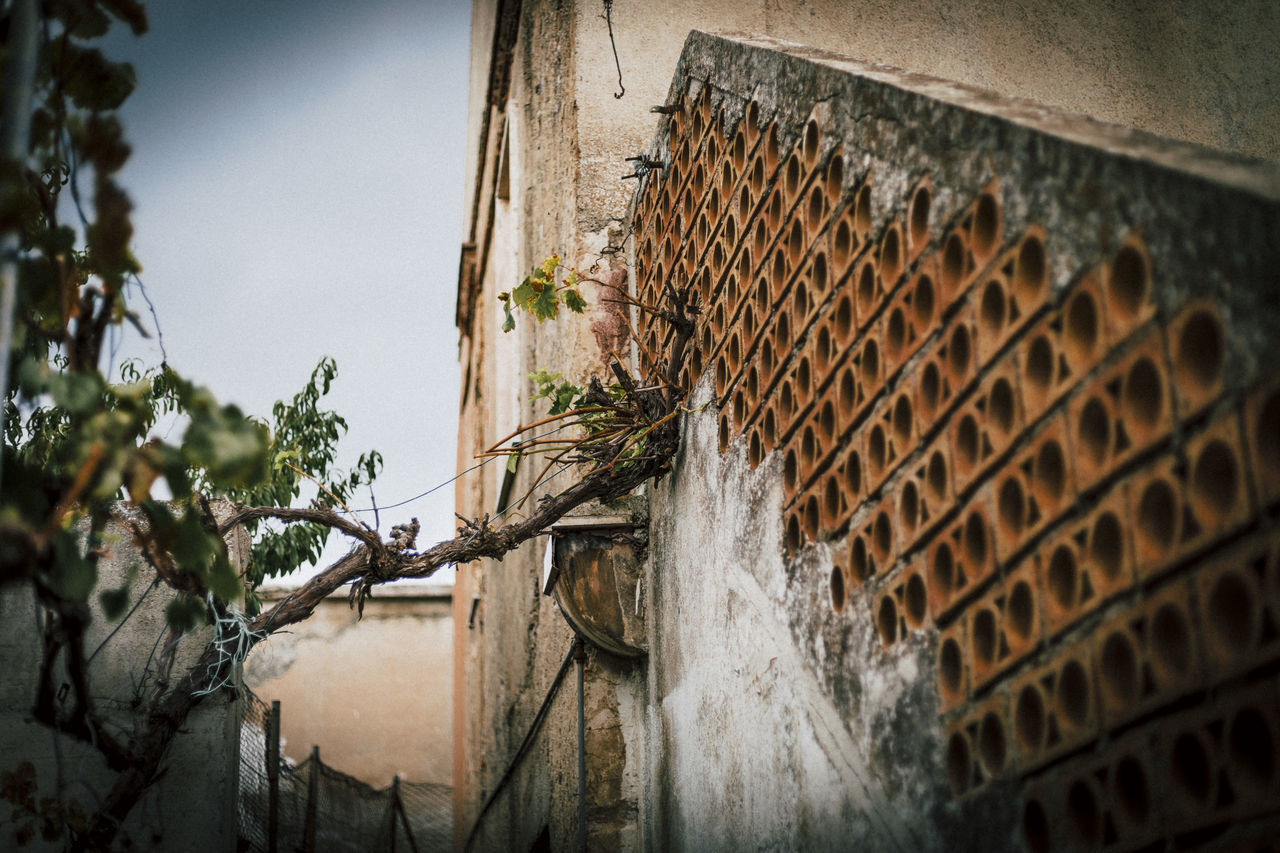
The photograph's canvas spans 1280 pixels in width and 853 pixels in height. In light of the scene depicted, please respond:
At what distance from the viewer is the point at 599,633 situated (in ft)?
16.7

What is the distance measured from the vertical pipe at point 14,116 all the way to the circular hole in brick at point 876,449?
1.77 metres

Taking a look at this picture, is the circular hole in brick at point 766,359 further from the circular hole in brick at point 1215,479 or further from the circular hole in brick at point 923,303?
the circular hole in brick at point 1215,479

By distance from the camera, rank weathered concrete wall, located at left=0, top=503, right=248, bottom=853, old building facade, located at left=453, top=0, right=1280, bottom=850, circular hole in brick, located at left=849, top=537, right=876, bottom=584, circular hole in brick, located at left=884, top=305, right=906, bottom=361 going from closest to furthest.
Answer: old building facade, located at left=453, top=0, right=1280, bottom=850, circular hole in brick, located at left=884, top=305, right=906, bottom=361, circular hole in brick, located at left=849, top=537, right=876, bottom=584, weathered concrete wall, located at left=0, top=503, right=248, bottom=853

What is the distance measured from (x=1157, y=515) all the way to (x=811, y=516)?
4.50 ft

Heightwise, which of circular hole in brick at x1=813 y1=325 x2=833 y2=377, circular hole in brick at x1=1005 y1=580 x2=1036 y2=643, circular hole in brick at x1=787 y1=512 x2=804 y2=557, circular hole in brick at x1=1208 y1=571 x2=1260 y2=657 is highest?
circular hole in brick at x1=813 y1=325 x2=833 y2=377

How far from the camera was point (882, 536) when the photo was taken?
2.70 m

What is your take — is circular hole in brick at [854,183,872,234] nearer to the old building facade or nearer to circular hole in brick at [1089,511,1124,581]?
the old building facade

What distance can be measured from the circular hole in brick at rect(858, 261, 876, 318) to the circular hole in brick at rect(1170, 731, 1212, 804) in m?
1.32

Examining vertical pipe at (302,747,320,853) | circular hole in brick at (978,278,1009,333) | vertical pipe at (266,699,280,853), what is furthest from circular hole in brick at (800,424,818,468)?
vertical pipe at (302,747,320,853)

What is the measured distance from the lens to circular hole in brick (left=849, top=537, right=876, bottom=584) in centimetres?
274

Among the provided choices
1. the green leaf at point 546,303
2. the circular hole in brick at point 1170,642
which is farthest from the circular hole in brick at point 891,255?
the green leaf at point 546,303

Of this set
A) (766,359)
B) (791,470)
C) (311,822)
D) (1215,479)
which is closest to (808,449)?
(791,470)

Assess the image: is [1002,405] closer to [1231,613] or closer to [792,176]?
[1231,613]

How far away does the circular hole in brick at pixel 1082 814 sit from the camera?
191 centimetres
